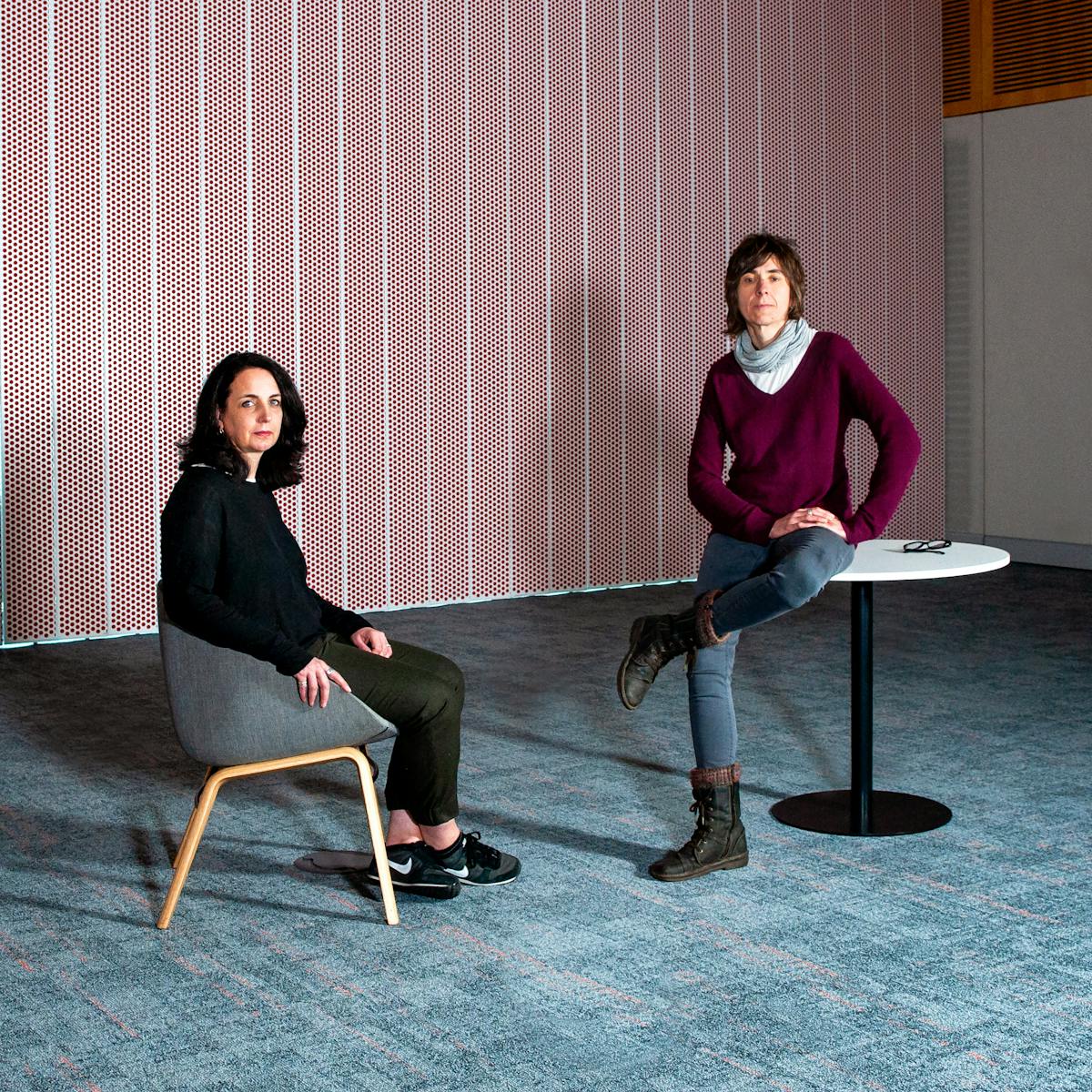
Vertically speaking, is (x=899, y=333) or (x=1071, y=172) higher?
(x=1071, y=172)

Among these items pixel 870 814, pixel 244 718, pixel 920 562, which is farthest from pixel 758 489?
pixel 244 718

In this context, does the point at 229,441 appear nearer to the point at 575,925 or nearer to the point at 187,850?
the point at 187,850

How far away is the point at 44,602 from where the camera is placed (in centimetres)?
668

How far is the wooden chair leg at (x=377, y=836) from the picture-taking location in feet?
10.3

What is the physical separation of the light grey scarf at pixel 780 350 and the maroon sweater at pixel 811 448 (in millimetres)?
26

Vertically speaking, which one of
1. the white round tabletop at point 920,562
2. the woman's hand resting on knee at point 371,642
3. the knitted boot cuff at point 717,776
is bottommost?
the knitted boot cuff at point 717,776

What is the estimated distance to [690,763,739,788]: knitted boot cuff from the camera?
141 inches

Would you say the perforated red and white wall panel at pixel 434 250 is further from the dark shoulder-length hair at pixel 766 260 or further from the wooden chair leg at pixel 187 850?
the dark shoulder-length hair at pixel 766 260

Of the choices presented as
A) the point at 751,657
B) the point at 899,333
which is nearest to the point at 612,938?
the point at 751,657

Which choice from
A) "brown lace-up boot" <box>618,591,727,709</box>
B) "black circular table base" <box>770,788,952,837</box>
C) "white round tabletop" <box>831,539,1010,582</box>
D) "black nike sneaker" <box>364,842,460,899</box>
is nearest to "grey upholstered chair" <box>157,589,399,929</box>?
"black nike sneaker" <box>364,842,460,899</box>

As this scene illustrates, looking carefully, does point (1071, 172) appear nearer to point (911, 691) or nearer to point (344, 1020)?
point (911, 691)

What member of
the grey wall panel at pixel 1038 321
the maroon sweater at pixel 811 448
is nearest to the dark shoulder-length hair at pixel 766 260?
the maroon sweater at pixel 811 448

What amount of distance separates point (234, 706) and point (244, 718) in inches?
1.2

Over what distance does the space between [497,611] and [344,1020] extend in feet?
15.9
